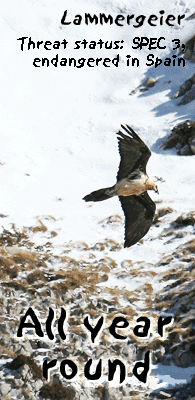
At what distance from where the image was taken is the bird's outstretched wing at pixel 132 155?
36.1ft

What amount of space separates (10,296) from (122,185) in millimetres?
10086

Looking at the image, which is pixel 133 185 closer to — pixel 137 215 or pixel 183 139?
pixel 137 215

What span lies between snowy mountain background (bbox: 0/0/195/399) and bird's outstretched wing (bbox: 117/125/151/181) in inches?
322

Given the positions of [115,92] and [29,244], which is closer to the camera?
[29,244]

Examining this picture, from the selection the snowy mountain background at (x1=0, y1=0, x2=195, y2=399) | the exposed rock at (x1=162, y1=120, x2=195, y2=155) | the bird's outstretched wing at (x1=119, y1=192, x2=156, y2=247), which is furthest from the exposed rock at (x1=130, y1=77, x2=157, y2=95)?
the bird's outstretched wing at (x1=119, y1=192, x2=156, y2=247)

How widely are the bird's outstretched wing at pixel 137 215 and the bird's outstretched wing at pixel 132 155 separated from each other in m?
0.76

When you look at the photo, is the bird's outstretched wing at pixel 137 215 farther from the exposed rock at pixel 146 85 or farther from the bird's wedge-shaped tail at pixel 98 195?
the exposed rock at pixel 146 85

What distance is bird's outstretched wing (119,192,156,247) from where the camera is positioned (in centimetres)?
1160

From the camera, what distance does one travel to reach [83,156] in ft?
108

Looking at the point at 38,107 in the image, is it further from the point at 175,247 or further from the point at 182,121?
the point at 175,247

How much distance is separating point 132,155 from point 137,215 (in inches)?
47.6

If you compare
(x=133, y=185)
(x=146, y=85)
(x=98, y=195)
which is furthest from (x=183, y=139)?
(x=98, y=195)

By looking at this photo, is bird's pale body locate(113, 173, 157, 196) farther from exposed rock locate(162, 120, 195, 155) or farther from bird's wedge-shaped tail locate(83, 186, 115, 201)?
exposed rock locate(162, 120, 195, 155)

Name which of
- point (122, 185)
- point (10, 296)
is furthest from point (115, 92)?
point (122, 185)
